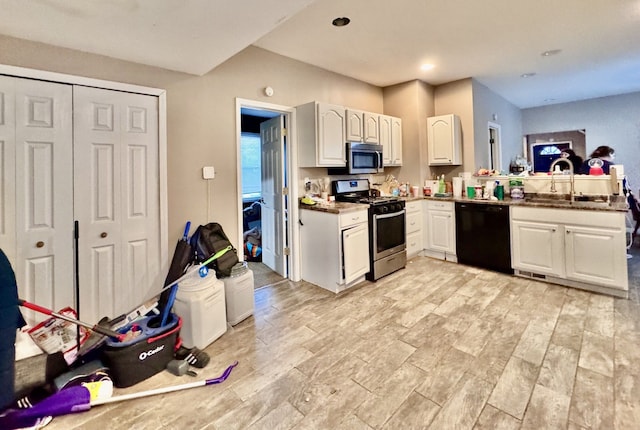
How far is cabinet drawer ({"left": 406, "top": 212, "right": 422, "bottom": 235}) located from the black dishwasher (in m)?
0.55

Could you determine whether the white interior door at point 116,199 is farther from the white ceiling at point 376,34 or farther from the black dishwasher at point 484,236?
the black dishwasher at point 484,236

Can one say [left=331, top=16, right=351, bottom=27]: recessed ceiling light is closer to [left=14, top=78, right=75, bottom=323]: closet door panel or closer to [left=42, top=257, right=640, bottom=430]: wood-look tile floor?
[left=14, top=78, right=75, bottom=323]: closet door panel

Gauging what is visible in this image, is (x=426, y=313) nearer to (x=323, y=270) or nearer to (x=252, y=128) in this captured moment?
(x=323, y=270)

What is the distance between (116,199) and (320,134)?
2.15 metres

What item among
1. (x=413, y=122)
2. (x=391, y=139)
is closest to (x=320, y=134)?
(x=391, y=139)

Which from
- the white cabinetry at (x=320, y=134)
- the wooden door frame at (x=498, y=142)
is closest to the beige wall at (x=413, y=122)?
the white cabinetry at (x=320, y=134)

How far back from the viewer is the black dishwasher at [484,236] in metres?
3.70

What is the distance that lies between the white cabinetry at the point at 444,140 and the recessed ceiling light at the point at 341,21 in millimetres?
2427

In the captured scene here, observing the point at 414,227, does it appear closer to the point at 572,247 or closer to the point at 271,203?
the point at 572,247

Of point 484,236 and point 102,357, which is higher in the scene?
point 484,236

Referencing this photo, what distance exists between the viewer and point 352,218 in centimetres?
338

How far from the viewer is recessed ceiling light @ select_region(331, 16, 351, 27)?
2801 mm

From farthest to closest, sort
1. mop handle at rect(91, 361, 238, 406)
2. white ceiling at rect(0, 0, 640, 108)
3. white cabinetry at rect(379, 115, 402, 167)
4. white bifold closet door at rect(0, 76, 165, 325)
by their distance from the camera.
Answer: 1. white cabinetry at rect(379, 115, 402, 167)
2. white bifold closet door at rect(0, 76, 165, 325)
3. white ceiling at rect(0, 0, 640, 108)
4. mop handle at rect(91, 361, 238, 406)

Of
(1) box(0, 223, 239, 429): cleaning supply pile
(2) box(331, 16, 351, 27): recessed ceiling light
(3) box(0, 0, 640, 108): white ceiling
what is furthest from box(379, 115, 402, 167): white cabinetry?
(1) box(0, 223, 239, 429): cleaning supply pile
